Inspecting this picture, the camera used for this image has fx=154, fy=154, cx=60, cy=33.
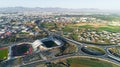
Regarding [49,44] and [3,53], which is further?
[49,44]

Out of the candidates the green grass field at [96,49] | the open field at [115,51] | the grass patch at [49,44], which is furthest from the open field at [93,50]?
the grass patch at [49,44]

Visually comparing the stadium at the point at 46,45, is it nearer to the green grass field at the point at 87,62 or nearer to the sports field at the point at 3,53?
the sports field at the point at 3,53

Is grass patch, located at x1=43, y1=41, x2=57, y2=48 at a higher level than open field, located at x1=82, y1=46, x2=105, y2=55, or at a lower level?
higher

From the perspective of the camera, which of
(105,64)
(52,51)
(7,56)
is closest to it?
(105,64)

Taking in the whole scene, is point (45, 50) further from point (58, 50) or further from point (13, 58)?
point (13, 58)

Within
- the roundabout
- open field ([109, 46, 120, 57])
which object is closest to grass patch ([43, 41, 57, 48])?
the roundabout

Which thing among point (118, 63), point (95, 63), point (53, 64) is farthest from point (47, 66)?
point (118, 63)

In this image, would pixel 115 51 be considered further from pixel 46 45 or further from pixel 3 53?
pixel 3 53

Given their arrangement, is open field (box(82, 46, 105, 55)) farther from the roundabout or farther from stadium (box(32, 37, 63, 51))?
stadium (box(32, 37, 63, 51))

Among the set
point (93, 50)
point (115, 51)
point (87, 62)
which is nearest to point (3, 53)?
point (87, 62)
